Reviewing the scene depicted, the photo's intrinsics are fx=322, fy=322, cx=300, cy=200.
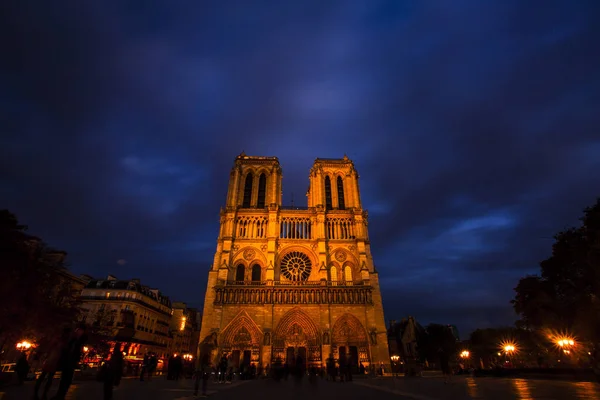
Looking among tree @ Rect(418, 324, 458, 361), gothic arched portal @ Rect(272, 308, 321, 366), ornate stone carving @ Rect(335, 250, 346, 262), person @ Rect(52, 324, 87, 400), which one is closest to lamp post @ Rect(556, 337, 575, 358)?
gothic arched portal @ Rect(272, 308, 321, 366)

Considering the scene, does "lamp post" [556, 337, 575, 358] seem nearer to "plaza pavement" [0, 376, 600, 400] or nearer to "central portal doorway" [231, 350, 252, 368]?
"plaza pavement" [0, 376, 600, 400]

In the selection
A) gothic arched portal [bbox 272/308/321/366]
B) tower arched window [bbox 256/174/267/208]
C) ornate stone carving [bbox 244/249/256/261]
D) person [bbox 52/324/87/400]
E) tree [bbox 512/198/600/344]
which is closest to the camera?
person [bbox 52/324/87/400]

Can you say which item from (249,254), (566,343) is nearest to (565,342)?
(566,343)

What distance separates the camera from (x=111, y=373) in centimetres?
750

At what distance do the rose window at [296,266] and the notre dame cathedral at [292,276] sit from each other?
121mm

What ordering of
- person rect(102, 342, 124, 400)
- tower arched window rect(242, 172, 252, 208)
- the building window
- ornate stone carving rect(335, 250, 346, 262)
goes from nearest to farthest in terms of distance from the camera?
person rect(102, 342, 124, 400) < ornate stone carving rect(335, 250, 346, 262) < tower arched window rect(242, 172, 252, 208) < the building window

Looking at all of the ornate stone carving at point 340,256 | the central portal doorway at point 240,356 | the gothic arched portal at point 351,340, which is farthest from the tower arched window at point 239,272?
the gothic arched portal at point 351,340

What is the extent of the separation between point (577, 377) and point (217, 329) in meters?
28.2

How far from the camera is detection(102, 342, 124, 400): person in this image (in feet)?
23.9

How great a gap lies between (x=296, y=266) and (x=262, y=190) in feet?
39.2

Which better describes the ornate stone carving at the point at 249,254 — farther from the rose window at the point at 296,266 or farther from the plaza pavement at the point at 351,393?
the plaza pavement at the point at 351,393

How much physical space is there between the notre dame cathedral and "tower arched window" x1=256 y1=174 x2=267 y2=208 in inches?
5.5

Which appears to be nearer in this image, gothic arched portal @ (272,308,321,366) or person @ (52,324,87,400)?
person @ (52,324,87,400)

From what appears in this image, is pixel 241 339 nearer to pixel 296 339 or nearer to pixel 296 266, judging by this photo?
pixel 296 339
